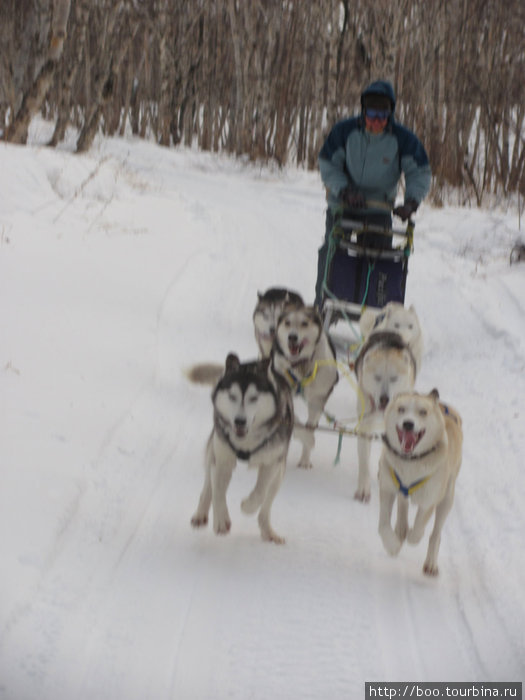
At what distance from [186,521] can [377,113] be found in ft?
9.34

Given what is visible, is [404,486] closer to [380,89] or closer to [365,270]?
[365,270]

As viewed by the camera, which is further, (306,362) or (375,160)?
(375,160)

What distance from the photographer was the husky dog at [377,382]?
12.3ft

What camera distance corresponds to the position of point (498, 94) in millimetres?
12453

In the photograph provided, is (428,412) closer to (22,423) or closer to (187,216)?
(22,423)

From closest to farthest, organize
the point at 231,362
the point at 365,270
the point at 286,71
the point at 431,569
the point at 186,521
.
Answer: the point at 431,569
the point at 231,362
the point at 186,521
the point at 365,270
the point at 286,71

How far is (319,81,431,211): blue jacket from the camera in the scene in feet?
16.3

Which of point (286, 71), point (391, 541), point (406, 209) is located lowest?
point (391, 541)

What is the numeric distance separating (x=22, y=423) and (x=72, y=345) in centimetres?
131

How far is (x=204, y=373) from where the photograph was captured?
4.27 meters

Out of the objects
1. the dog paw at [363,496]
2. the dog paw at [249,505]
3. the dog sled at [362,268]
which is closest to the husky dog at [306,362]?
the dog paw at [363,496]

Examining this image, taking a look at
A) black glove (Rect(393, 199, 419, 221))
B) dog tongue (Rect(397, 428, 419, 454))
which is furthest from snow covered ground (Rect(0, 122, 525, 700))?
black glove (Rect(393, 199, 419, 221))

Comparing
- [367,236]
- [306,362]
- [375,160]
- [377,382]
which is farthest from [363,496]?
[375,160]

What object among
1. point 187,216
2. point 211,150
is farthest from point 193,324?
point 211,150
